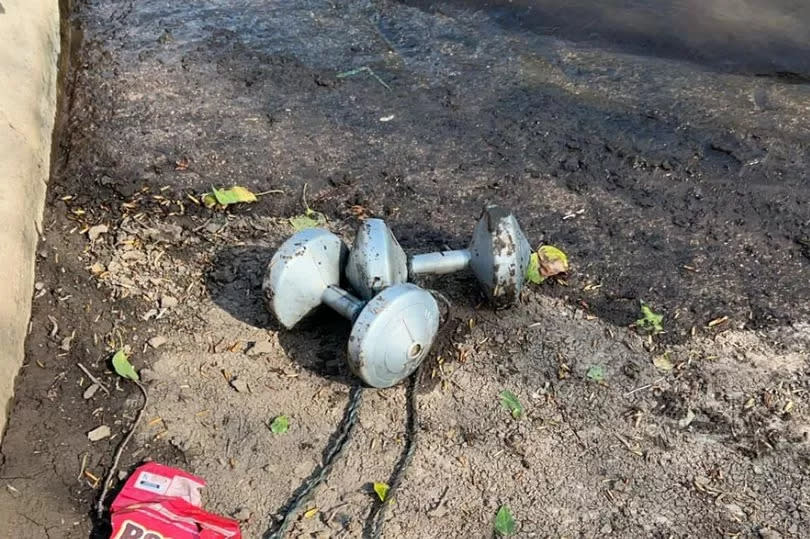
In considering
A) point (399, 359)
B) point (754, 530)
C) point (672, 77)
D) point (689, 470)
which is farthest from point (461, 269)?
point (672, 77)

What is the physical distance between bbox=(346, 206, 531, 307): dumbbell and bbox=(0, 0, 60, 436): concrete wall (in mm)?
1535

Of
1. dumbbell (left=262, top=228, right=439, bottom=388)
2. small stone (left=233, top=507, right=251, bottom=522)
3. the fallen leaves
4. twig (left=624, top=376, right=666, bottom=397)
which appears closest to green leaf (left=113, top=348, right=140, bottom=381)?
dumbbell (left=262, top=228, right=439, bottom=388)

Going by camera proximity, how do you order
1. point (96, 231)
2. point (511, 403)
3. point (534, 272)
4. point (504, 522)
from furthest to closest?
point (96, 231), point (534, 272), point (511, 403), point (504, 522)

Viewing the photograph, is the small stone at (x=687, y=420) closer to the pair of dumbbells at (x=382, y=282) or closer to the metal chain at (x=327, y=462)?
the pair of dumbbells at (x=382, y=282)

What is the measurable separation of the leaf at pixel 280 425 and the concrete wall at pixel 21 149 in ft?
3.61

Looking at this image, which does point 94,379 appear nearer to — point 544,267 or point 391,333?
point 391,333

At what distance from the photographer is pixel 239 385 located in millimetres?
3682

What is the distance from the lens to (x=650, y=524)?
3.15 metres

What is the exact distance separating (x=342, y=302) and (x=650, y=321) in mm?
1486

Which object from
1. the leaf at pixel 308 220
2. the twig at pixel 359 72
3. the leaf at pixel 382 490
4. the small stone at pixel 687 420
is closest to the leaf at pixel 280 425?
the leaf at pixel 382 490

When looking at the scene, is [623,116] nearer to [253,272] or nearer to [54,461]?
[253,272]

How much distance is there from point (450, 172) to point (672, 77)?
2.02m

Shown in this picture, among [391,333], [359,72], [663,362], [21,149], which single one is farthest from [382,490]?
[359,72]

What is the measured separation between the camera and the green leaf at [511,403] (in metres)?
3.55
